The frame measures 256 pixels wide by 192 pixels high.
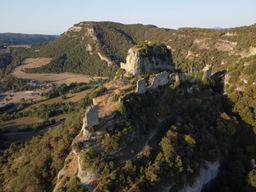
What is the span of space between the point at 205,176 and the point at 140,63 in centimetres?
2518

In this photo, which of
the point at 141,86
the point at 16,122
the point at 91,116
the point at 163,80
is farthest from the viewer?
the point at 16,122

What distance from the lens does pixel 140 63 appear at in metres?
48.5

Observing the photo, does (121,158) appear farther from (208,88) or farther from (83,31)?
(83,31)

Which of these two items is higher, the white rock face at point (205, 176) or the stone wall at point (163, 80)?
the stone wall at point (163, 80)

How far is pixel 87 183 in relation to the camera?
92.0ft

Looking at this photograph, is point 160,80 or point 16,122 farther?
point 16,122

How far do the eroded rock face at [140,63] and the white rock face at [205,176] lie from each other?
2290 cm

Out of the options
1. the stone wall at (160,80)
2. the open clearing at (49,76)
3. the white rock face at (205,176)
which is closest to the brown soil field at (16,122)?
the open clearing at (49,76)

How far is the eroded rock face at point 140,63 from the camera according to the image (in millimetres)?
48062

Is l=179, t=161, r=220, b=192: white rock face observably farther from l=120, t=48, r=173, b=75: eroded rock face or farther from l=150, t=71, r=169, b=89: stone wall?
l=120, t=48, r=173, b=75: eroded rock face

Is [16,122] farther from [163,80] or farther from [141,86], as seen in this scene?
[163,80]

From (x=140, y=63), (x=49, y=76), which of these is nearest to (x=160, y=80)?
(x=140, y=63)

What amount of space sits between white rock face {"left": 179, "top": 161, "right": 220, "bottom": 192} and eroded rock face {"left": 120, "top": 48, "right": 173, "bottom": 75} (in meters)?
22.9

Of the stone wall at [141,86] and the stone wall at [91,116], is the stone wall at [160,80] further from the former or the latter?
the stone wall at [91,116]
